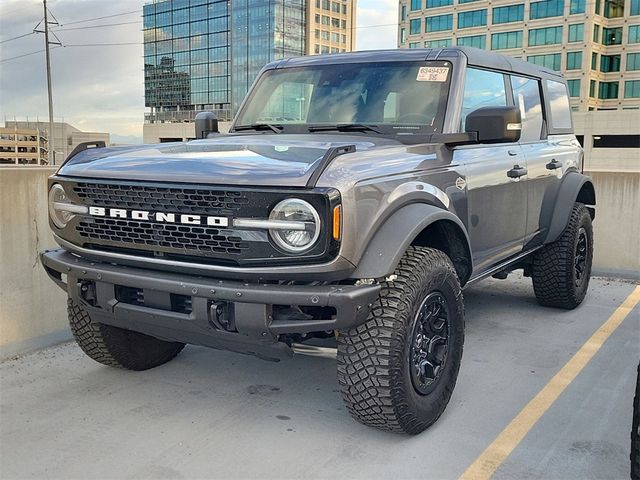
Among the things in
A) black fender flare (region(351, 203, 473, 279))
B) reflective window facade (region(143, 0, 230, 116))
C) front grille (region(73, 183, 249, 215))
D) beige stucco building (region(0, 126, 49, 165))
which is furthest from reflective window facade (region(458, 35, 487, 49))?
front grille (region(73, 183, 249, 215))

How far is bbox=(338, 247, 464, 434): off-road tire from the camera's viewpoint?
9.75 feet

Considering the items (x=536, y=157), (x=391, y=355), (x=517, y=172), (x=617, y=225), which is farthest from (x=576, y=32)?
(x=391, y=355)

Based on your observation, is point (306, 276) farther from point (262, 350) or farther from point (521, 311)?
point (521, 311)

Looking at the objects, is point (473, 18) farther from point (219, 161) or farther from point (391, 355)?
point (391, 355)

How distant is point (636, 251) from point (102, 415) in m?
5.99

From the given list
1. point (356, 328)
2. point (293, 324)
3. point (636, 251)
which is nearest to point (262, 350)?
point (293, 324)

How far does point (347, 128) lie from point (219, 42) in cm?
10780

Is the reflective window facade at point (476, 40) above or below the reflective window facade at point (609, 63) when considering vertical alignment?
above

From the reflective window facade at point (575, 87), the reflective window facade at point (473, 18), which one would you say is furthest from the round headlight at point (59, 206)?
the reflective window facade at point (473, 18)

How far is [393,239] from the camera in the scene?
9.68ft

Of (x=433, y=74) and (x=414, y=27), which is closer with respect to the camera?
(x=433, y=74)

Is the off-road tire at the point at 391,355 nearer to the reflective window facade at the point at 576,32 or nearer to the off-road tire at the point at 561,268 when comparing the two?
the off-road tire at the point at 561,268

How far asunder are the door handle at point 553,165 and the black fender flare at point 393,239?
7.47ft

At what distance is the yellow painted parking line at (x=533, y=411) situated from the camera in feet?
9.93
